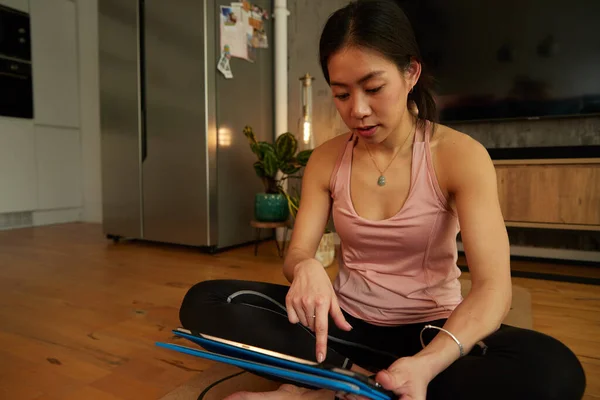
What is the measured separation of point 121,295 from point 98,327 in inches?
12.4

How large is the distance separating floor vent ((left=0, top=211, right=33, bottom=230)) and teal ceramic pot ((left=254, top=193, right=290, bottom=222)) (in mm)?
2041

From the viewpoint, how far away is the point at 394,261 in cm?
84

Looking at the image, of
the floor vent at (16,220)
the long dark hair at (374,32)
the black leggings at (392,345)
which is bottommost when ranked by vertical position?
the floor vent at (16,220)

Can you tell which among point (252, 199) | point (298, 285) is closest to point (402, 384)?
point (298, 285)

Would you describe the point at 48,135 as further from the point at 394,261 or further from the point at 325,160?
the point at 394,261

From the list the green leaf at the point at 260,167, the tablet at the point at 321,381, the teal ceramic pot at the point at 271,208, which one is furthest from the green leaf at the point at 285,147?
the tablet at the point at 321,381

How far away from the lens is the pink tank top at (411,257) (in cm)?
80

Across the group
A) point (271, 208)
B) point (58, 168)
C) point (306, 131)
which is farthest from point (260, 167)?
point (58, 168)

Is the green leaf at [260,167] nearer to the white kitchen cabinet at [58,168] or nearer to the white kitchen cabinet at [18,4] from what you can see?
the white kitchen cabinet at [58,168]

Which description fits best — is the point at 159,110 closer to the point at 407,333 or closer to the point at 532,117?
the point at 532,117

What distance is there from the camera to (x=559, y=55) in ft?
6.61

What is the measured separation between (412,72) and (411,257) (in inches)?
13.3

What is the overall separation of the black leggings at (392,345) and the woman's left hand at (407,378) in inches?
3.1

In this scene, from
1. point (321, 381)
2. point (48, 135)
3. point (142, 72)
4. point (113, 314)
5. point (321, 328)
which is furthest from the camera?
point (48, 135)
